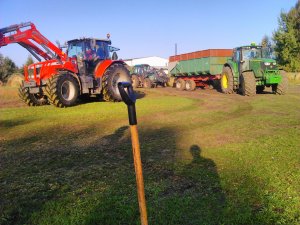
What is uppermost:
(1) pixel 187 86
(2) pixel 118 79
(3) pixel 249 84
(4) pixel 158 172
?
(2) pixel 118 79

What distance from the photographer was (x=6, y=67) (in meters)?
42.6

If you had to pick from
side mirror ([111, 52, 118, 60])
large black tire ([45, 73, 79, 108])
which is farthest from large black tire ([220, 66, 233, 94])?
large black tire ([45, 73, 79, 108])

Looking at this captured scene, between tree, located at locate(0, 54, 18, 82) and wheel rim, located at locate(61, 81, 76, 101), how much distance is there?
29.5 m

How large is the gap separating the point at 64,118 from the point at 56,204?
7008mm

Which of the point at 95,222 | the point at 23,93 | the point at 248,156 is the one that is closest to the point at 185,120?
the point at 248,156

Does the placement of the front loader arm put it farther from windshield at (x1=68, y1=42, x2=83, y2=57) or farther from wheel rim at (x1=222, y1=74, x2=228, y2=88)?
wheel rim at (x1=222, y1=74, x2=228, y2=88)

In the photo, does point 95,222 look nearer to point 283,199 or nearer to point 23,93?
point 283,199

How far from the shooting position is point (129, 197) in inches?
157

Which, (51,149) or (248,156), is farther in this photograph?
(51,149)

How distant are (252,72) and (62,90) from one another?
8.97 metres

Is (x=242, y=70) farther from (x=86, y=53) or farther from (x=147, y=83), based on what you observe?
(x=147, y=83)

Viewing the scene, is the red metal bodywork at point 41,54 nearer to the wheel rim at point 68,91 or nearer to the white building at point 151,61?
the wheel rim at point 68,91

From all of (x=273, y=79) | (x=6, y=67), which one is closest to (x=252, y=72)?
(x=273, y=79)

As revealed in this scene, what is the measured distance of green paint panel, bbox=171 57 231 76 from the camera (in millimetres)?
21750
